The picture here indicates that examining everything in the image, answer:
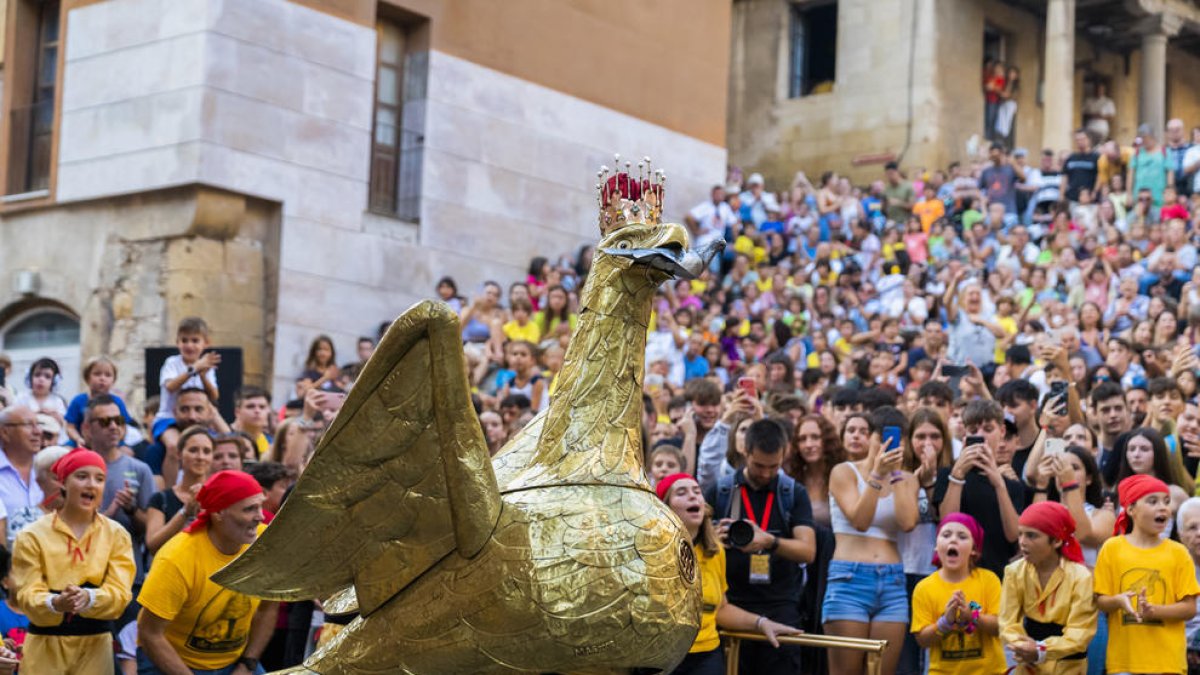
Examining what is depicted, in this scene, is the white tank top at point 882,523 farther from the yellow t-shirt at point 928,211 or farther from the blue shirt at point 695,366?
the yellow t-shirt at point 928,211

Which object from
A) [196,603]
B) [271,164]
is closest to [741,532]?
[196,603]

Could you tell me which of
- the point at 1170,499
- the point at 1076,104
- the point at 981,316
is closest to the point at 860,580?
the point at 1170,499

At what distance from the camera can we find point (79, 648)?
841 centimetres

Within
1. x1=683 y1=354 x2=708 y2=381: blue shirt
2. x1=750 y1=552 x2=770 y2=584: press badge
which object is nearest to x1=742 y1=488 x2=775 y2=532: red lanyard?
x1=750 y1=552 x2=770 y2=584: press badge

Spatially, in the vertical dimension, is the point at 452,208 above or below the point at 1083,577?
above

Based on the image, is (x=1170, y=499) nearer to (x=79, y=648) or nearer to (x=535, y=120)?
(x=79, y=648)

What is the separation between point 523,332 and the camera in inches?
695

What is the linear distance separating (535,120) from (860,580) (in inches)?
546

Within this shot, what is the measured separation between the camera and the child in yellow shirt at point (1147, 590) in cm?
865

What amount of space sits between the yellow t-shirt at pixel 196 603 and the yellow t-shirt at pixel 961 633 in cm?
336

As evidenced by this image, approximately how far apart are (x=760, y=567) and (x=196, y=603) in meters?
2.96

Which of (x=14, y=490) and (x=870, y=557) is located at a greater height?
(x=14, y=490)

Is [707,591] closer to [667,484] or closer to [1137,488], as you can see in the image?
[667,484]

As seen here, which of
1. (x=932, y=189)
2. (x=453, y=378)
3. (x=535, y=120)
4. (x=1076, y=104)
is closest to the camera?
(x=453, y=378)
